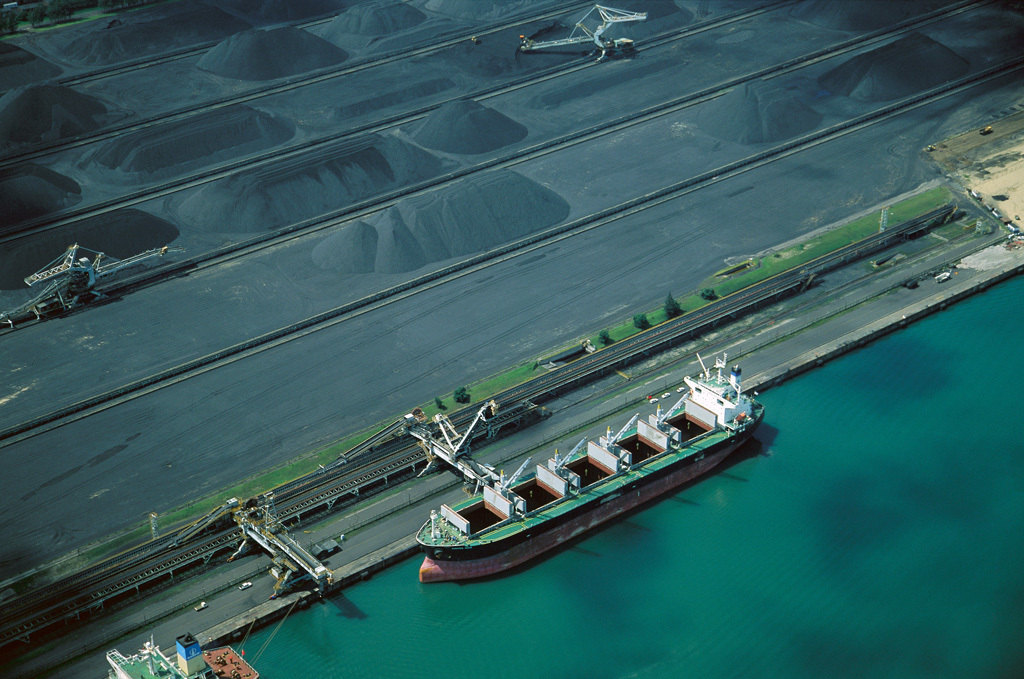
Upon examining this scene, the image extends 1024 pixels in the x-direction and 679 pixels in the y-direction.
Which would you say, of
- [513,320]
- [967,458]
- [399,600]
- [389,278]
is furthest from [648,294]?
[399,600]

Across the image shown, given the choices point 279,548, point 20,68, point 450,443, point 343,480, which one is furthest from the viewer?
point 20,68

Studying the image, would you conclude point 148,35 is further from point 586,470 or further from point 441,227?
point 586,470

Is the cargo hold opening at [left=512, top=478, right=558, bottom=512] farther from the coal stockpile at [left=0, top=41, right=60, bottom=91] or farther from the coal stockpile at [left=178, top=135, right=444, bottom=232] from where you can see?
the coal stockpile at [left=0, top=41, right=60, bottom=91]

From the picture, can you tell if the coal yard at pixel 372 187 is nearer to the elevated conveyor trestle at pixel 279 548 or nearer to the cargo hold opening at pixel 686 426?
the elevated conveyor trestle at pixel 279 548

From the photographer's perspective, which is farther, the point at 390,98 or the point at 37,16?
the point at 37,16

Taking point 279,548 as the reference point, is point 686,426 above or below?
above

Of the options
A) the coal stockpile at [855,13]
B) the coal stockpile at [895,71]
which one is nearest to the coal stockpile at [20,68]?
the coal stockpile at [895,71]

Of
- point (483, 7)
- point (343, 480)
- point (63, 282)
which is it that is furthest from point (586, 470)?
point (483, 7)
